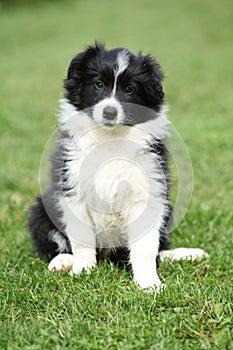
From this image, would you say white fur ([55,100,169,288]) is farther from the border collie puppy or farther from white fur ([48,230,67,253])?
white fur ([48,230,67,253])

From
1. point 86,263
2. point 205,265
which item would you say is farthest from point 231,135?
point 86,263

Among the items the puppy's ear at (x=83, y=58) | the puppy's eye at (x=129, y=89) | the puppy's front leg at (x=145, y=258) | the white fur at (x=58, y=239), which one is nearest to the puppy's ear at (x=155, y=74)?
the puppy's eye at (x=129, y=89)

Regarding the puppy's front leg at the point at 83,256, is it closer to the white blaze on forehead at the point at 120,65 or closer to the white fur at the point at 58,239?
the white fur at the point at 58,239

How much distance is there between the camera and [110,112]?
11.0 feet

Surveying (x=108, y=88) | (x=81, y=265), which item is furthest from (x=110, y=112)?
(x=81, y=265)

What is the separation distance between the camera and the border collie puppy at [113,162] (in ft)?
11.3

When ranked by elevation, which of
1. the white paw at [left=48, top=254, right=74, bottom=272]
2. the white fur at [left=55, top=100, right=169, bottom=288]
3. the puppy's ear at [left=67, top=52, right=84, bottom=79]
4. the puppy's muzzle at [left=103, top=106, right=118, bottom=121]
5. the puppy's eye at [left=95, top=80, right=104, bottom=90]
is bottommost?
the white paw at [left=48, top=254, right=74, bottom=272]

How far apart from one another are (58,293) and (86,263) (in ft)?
1.34

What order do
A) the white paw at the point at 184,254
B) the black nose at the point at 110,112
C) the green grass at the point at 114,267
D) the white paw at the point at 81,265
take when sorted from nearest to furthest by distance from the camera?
1. the green grass at the point at 114,267
2. the black nose at the point at 110,112
3. the white paw at the point at 81,265
4. the white paw at the point at 184,254

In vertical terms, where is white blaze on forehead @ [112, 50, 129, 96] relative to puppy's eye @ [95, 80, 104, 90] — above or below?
above

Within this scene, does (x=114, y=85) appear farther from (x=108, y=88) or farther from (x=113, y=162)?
(x=113, y=162)

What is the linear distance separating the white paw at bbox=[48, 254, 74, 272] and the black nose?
1.06 meters

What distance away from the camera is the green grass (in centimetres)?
276

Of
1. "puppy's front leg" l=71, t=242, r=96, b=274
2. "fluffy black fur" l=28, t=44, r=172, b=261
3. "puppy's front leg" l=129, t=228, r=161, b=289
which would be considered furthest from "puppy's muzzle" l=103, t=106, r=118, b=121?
"puppy's front leg" l=71, t=242, r=96, b=274
